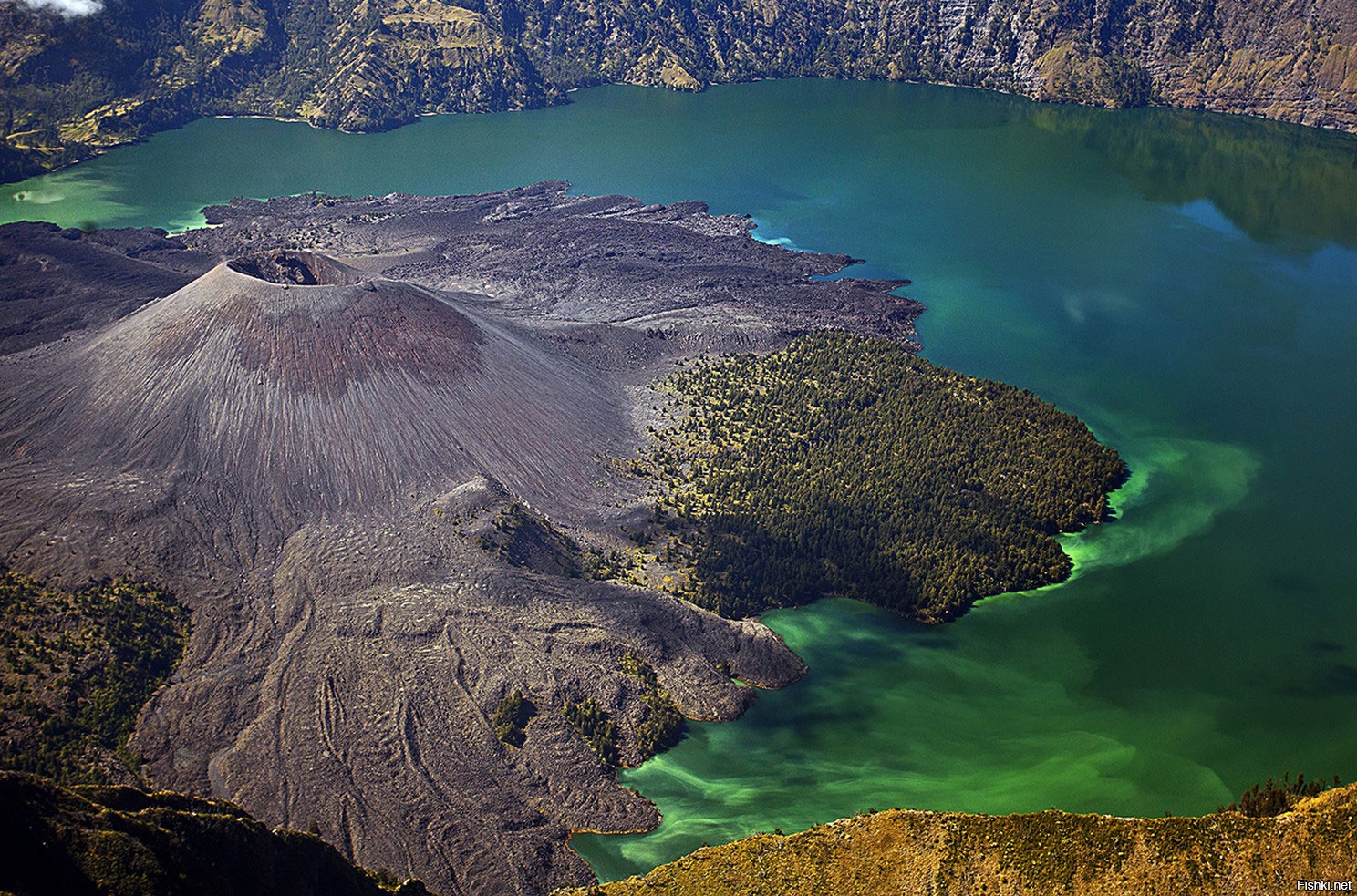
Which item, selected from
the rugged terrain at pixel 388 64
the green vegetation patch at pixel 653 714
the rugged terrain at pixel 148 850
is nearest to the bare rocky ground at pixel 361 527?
the green vegetation patch at pixel 653 714

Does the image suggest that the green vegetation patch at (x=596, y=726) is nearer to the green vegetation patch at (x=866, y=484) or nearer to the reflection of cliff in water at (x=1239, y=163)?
the green vegetation patch at (x=866, y=484)

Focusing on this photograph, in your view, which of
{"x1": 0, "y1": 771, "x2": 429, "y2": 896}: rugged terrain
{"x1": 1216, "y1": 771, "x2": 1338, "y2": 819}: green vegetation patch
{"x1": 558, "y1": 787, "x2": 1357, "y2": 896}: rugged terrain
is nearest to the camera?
{"x1": 0, "y1": 771, "x2": 429, "y2": 896}: rugged terrain

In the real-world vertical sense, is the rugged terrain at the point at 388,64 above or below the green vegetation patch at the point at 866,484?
above

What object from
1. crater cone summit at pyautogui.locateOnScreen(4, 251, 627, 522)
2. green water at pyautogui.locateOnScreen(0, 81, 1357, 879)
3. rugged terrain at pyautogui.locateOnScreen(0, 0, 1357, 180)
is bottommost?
green water at pyautogui.locateOnScreen(0, 81, 1357, 879)

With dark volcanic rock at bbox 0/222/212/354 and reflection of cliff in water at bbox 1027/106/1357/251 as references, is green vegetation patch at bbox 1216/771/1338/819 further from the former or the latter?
reflection of cliff in water at bbox 1027/106/1357/251

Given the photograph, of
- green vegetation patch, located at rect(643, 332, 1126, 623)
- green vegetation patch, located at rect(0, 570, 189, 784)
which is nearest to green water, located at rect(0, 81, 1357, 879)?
green vegetation patch, located at rect(643, 332, 1126, 623)

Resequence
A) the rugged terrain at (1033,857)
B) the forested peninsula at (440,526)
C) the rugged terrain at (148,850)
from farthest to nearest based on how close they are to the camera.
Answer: the forested peninsula at (440,526) → the rugged terrain at (1033,857) → the rugged terrain at (148,850)
